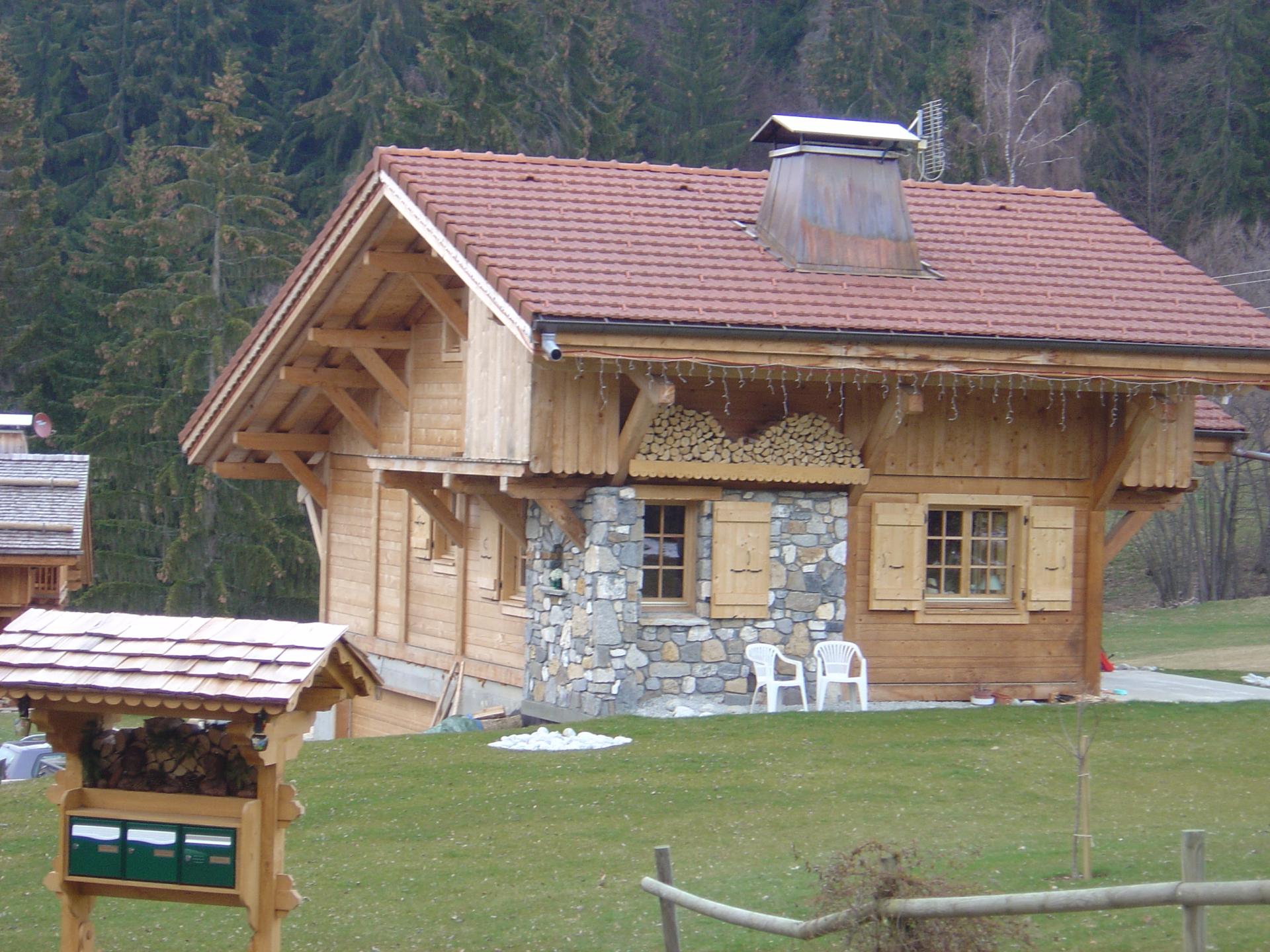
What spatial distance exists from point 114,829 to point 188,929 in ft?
7.46

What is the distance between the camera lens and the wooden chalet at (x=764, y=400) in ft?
47.0

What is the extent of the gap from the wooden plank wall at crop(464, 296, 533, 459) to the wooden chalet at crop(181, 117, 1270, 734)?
0.04 meters

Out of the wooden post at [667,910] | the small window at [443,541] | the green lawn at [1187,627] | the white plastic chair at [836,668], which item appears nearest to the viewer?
the wooden post at [667,910]

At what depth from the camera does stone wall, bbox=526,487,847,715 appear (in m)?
14.8

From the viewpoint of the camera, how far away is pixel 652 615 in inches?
595

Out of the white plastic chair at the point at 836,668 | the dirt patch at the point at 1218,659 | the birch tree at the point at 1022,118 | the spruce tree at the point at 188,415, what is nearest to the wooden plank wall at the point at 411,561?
the white plastic chair at the point at 836,668

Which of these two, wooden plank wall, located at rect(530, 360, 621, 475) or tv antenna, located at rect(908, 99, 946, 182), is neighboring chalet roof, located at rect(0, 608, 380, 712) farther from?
tv antenna, located at rect(908, 99, 946, 182)

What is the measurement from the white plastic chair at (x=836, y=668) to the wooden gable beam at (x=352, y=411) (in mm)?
6318

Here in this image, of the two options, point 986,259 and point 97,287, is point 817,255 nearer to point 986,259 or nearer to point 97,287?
point 986,259

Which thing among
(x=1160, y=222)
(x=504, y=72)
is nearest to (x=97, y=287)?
(x=504, y=72)

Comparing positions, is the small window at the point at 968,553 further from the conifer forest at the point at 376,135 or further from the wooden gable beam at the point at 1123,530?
the conifer forest at the point at 376,135

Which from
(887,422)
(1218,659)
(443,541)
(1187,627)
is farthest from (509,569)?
(1187,627)

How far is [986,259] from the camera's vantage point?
16.5 metres

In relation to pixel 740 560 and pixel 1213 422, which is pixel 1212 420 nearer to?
pixel 1213 422
